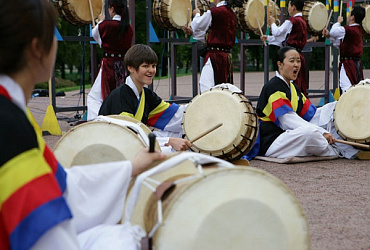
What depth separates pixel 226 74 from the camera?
6.25 m

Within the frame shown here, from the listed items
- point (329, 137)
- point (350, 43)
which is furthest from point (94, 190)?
point (350, 43)

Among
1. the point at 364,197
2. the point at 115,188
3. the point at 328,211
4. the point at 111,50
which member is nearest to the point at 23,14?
the point at 115,188

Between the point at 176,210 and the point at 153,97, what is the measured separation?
2.34 metres

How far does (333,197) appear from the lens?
3.08 m

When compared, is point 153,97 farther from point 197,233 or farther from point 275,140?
point 197,233

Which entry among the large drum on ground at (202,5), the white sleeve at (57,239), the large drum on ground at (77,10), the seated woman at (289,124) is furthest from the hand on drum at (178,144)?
the large drum on ground at (202,5)

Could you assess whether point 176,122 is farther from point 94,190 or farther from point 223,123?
point 94,190

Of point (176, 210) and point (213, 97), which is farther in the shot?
point (213, 97)

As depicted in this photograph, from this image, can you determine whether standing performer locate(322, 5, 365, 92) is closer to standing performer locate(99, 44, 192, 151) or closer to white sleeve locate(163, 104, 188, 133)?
white sleeve locate(163, 104, 188, 133)

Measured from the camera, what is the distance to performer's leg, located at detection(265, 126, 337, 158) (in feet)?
13.9

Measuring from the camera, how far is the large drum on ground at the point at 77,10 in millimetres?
5480

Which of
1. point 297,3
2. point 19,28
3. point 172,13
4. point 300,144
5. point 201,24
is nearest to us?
point 19,28

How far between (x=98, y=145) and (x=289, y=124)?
8.22 ft

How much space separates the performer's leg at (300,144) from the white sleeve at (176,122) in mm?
903
